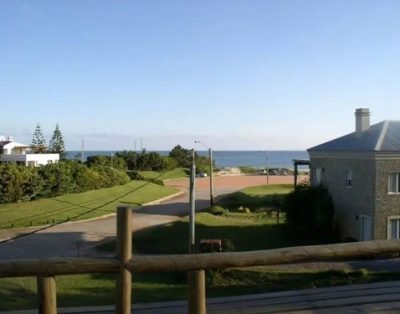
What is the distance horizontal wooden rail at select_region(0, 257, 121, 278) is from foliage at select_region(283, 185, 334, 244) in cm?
2123

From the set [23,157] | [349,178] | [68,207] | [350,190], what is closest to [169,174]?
[23,157]

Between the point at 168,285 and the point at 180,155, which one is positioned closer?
the point at 168,285

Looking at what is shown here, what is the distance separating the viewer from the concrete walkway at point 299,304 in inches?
219

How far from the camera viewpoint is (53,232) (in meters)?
23.6

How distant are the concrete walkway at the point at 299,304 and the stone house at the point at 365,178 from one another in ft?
59.6

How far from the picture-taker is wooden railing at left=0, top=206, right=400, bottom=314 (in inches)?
169

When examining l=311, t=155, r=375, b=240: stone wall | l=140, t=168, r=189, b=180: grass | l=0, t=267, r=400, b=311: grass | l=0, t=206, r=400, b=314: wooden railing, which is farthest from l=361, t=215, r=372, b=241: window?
l=140, t=168, r=189, b=180: grass

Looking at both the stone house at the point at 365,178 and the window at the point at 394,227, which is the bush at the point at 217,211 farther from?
the window at the point at 394,227

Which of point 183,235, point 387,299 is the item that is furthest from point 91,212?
point 387,299

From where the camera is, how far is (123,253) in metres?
4.38

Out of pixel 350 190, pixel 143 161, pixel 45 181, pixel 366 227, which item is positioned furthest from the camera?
pixel 143 161

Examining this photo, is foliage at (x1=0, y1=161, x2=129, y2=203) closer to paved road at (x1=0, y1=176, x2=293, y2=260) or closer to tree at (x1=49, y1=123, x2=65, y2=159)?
paved road at (x1=0, y1=176, x2=293, y2=260)

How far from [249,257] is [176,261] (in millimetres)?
611

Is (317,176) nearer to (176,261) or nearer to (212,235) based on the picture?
(212,235)
